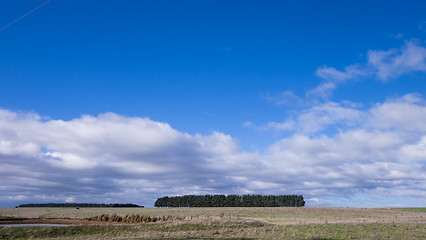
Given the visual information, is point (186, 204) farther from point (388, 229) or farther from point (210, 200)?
point (388, 229)

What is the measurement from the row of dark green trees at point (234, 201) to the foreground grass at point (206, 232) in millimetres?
113139

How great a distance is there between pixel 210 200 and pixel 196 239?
445 ft

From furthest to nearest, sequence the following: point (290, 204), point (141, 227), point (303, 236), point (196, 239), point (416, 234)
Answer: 1. point (290, 204)
2. point (141, 227)
3. point (416, 234)
4. point (303, 236)
5. point (196, 239)

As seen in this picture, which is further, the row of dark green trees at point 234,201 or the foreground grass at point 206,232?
the row of dark green trees at point 234,201

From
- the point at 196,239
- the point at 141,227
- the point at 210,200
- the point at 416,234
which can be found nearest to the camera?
the point at 196,239

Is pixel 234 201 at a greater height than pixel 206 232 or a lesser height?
greater

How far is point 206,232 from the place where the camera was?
114 ft

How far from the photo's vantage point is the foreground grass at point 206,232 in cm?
3150

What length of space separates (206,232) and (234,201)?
12636cm

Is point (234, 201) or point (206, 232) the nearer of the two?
point (206, 232)

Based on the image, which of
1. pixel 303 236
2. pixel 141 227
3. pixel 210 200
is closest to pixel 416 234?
pixel 303 236

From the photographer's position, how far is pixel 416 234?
3300 centimetres

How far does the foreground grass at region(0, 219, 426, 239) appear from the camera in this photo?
31500 mm

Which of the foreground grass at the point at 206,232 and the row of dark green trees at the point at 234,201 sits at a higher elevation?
the row of dark green trees at the point at 234,201
